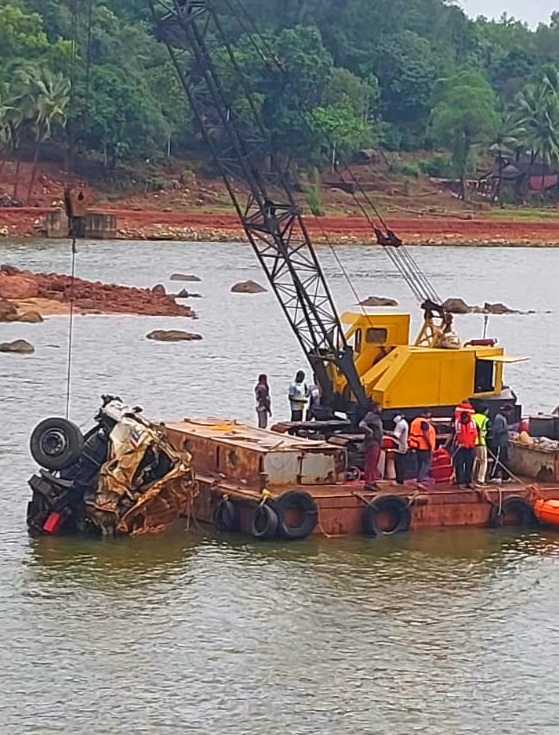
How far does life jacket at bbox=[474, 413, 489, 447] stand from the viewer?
29375mm

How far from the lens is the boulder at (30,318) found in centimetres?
6106

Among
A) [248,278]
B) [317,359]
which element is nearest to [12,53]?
[248,278]

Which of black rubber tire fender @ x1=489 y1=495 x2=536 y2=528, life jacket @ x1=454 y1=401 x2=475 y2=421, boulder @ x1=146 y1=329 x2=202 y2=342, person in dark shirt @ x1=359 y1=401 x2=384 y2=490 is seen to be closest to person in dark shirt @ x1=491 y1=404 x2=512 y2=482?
life jacket @ x1=454 y1=401 x2=475 y2=421

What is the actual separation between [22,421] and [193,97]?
10693mm

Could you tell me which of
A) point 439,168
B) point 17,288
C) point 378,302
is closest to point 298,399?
point 17,288

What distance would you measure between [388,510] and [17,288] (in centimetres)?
4136

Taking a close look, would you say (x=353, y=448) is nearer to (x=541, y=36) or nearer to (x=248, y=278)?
(x=248, y=278)

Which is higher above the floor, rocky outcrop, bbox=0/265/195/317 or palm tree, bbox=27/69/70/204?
palm tree, bbox=27/69/70/204

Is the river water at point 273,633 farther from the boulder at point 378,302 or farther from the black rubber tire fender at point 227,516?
the boulder at point 378,302

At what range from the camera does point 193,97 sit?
32.9 meters

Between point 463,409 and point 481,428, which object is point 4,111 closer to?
point 463,409

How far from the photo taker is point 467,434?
95.7ft

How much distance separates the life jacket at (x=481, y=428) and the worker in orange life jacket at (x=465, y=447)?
0.10 metres

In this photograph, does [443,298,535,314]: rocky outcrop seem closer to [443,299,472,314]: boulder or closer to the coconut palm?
[443,299,472,314]: boulder
